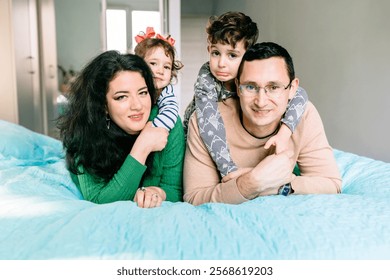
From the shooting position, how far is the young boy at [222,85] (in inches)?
46.1

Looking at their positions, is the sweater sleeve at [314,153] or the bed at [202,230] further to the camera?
the sweater sleeve at [314,153]

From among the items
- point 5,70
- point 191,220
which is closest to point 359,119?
point 191,220

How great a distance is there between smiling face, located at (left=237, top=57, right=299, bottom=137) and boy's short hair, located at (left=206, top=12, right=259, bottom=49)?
265 millimetres

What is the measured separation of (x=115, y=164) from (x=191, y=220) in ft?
1.65

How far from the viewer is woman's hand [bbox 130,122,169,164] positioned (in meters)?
1.17

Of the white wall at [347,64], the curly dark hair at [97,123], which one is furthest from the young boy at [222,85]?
the white wall at [347,64]

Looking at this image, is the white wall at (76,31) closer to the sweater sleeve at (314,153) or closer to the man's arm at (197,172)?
the man's arm at (197,172)

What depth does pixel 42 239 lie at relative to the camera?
81 cm

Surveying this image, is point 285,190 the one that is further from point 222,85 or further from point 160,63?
point 160,63

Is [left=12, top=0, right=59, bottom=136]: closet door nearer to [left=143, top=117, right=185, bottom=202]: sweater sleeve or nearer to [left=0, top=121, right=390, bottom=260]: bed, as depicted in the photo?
[left=143, top=117, right=185, bottom=202]: sweater sleeve

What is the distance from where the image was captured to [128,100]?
1.21m

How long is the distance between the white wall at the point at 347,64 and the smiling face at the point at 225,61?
155cm

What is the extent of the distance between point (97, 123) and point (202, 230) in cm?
61

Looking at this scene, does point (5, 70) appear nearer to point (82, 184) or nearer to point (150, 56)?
point (150, 56)
